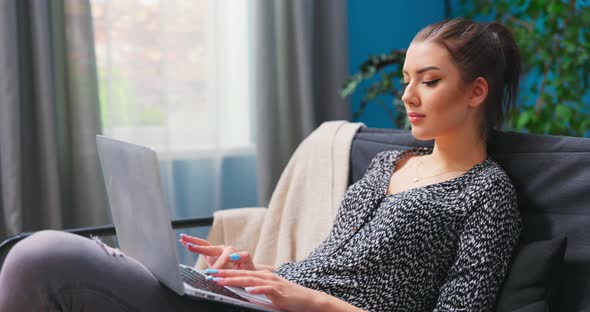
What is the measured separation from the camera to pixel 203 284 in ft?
3.97

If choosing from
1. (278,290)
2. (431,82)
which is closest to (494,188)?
(431,82)

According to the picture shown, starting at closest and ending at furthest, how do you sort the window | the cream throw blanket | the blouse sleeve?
1. the blouse sleeve
2. the cream throw blanket
3. the window

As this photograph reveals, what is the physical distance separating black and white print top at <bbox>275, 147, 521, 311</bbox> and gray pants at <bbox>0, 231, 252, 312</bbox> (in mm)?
365

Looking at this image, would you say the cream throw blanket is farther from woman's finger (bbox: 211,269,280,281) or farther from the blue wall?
the blue wall

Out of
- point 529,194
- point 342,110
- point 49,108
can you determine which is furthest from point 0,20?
point 529,194

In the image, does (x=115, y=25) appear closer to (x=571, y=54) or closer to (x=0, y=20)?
(x=0, y=20)

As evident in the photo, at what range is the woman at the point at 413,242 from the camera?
1087 millimetres

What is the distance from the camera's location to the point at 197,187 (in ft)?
9.30

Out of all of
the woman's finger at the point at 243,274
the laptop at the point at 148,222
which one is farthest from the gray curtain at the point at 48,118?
the woman's finger at the point at 243,274

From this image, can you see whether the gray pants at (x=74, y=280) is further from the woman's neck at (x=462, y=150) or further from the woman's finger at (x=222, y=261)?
the woman's neck at (x=462, y=150)

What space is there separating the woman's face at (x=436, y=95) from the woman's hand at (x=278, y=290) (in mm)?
444

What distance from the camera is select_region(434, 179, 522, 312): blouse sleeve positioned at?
4.05 feet

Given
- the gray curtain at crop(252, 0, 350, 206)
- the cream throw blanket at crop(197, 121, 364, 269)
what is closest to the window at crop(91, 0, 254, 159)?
the gray curtain at crop(252, 0, 350, 206)

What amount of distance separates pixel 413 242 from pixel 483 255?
0.45 ft
